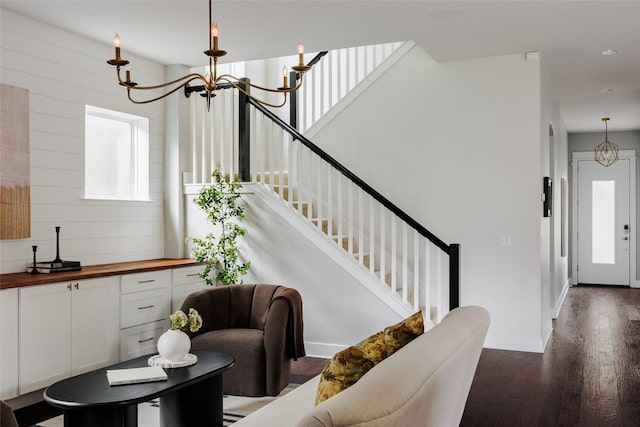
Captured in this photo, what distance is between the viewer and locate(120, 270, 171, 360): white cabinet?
4793 mm

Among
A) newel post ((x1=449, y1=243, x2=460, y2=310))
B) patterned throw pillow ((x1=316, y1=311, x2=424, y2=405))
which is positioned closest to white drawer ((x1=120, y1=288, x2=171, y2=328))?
newel post ((x1=449, y1=243, x2=460, y2=310))

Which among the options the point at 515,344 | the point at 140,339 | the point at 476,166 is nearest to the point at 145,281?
the point at 140,339

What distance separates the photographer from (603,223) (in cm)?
1086

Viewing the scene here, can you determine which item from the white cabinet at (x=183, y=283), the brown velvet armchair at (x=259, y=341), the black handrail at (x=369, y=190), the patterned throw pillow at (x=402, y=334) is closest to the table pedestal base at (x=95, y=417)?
the patterned throw pillow at (x=402, y=334)

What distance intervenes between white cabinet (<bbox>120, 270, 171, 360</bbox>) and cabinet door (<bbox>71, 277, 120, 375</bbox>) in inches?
3.2

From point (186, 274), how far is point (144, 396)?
2.72 meters

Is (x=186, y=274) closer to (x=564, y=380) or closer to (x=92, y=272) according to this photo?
(x=92, y=272)

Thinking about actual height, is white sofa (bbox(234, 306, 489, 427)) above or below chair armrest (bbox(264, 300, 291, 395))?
above

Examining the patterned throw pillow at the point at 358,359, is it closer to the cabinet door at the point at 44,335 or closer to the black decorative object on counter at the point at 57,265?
the cabinet door at the point at 44,335

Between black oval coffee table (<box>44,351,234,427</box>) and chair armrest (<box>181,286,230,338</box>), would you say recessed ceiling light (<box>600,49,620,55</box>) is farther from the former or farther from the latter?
black oval coffee table (<box>44,351,234,427</box>)

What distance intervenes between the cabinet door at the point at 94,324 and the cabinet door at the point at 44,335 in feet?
0.21

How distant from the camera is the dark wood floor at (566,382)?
385cm

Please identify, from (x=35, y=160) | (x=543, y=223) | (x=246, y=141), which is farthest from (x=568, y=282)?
(x=35, y=160)

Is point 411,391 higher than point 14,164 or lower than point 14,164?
lower
